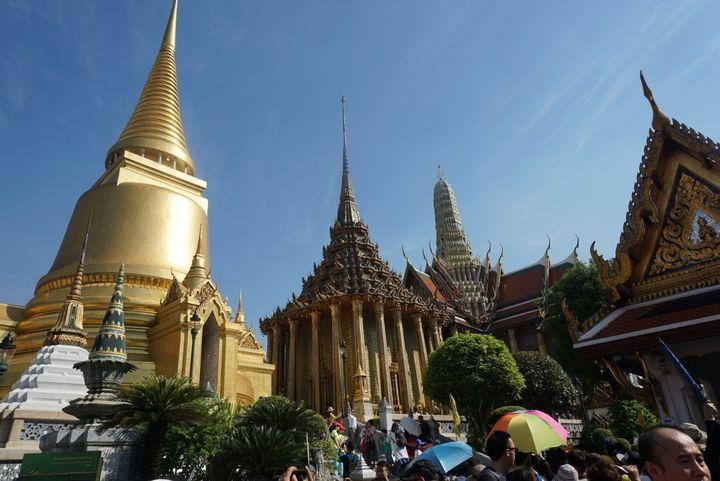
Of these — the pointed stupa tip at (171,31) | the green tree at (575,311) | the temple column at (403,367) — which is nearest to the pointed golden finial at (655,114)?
the green tree at (575,311)

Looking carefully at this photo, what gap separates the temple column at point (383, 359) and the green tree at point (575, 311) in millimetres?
9569

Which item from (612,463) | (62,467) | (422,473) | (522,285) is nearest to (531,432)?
(422,473)

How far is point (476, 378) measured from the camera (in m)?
17.6

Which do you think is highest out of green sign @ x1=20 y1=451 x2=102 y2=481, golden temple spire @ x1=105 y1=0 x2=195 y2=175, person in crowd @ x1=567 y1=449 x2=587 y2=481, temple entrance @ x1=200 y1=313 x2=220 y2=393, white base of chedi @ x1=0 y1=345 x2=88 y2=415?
golden temple spire @ x1=105 y1=0 x2=195 y2=175

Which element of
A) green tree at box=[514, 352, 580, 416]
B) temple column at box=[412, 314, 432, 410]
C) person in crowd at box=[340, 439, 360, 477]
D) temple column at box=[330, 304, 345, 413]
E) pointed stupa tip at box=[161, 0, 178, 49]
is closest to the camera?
person in crowd at box=[340, 439, 360, 477]

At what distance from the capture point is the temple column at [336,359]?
83.0 feet

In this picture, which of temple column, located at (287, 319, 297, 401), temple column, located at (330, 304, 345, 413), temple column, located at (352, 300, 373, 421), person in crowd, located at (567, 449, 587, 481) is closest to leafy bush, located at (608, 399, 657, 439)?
temple column, located at (352, 300, 373, 421)

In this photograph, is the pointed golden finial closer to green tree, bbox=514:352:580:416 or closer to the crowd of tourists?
the crowd of tourists

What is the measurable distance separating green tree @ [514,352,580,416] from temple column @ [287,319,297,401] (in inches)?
544

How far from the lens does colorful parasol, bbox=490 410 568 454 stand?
5.31 meters

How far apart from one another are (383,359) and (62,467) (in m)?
22.6

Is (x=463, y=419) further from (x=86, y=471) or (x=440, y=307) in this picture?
(x=86, y=471)

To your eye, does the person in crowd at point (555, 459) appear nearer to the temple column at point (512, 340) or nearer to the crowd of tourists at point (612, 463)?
the crowd of tourists at point (612, 463)

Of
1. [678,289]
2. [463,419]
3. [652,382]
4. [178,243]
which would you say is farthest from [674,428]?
[178,243]
